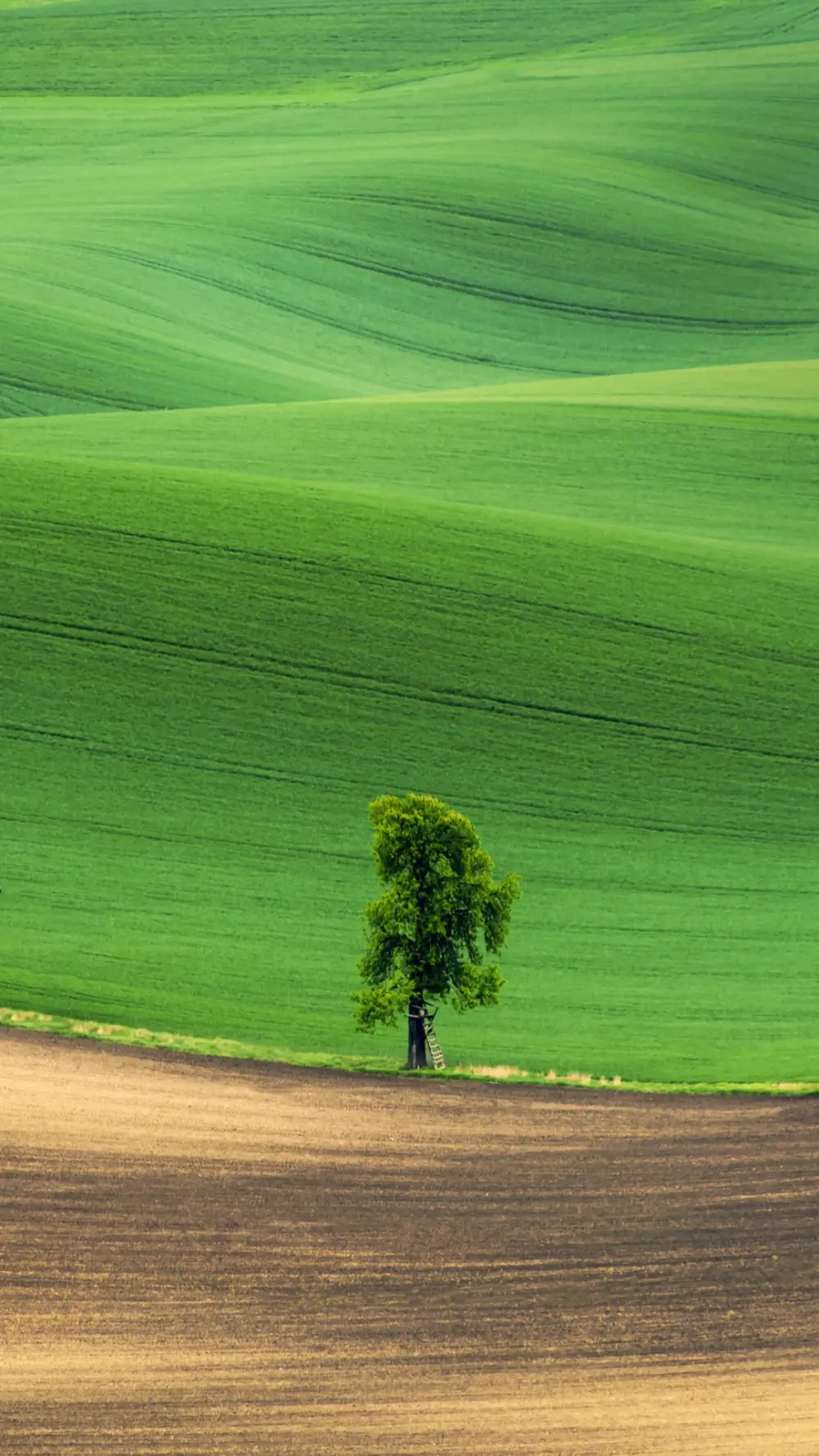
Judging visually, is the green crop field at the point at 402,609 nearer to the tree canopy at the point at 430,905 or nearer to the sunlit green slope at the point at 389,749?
the sunlit green slope at the point at 389,749

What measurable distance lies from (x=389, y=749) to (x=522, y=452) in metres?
18.2

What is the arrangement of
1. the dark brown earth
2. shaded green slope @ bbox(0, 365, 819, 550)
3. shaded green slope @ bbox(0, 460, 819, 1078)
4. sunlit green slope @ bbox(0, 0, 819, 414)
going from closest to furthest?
1. the dark brown earth
2. shaded green slope @ bbox(0, 460, 819, 1078)
3. shaded green slope @ bbox(0, 365, 819, 550)
4. sunlit green slope @ bbox(0, 0, 819, 414)

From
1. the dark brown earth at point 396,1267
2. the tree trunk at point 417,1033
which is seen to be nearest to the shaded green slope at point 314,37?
the tree trunk at point 417,1033

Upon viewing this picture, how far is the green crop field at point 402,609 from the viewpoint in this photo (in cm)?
2745

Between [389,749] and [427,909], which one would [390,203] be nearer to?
[389,749]

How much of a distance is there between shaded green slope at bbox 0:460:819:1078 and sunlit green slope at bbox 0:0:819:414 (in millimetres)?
21553

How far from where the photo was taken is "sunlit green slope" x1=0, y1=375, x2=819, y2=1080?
26547mm

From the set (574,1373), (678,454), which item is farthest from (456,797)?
(678,454)

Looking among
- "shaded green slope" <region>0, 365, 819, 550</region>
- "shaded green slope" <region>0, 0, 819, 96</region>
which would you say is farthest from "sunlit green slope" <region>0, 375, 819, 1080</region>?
"shaded green slope" <region>0, 0, 819, 96</region>

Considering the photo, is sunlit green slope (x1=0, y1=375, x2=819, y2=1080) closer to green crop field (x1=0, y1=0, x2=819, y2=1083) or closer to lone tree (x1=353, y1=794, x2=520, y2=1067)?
green crop field (x1=0, y1=0, x2=819, y2=1083)

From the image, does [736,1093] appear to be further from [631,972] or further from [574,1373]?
[574,1373]

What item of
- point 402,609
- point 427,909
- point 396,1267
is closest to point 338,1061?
point 427,909

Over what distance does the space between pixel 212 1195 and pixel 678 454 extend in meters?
34.9

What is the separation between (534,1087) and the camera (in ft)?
76.5
